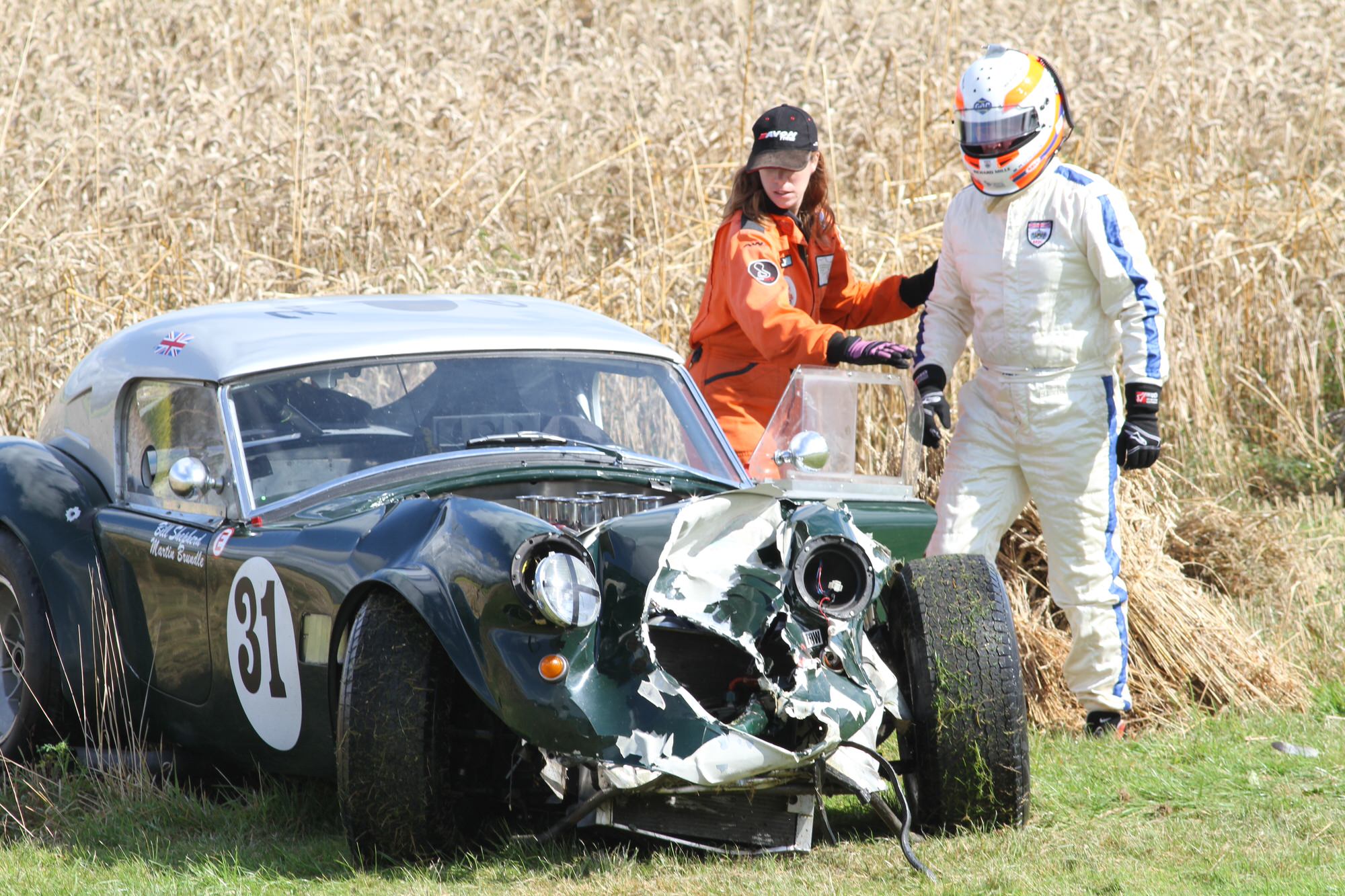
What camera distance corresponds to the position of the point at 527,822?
3.99m

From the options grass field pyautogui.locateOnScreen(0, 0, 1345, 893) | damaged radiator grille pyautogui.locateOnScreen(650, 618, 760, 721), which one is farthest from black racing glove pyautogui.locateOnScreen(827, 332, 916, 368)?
damaged radiator grille pyautogui.locateOnScreen(650, 618, 760, 721)

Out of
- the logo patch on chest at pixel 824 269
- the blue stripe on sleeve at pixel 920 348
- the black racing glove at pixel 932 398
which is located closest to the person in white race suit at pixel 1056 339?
the black racing glove at pixel 932 398

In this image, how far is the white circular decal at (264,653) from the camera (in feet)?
13.9

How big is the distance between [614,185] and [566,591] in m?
6.61

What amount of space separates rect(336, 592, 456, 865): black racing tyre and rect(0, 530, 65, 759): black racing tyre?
168cm

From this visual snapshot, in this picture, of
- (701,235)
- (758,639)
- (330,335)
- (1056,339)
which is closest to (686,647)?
(758,639)

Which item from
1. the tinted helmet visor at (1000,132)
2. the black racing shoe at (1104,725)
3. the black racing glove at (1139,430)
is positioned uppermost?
the tinted helmet visor at (1000,132)

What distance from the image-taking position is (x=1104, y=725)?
5555 millimetres

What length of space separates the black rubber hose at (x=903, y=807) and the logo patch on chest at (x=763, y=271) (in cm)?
237

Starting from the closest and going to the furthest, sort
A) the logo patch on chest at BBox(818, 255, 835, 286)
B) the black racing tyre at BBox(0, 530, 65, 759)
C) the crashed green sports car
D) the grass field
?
1. the crashed green sports car
2. the grass field
3. the black racing tyre at BBox(0, 530, 65, 759)
4. the logo patch on chest at BBox(818, 255, 835, 286)

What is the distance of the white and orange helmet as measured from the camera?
18.0 ft

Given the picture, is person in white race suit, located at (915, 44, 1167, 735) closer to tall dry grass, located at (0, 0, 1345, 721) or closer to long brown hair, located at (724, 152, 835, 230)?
long brown hair, located at (724, 152, 835, 230)

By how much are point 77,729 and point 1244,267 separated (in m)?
6.58

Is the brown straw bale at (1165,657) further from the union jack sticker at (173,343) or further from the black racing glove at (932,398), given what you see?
the union jack sticker at (173,343)
